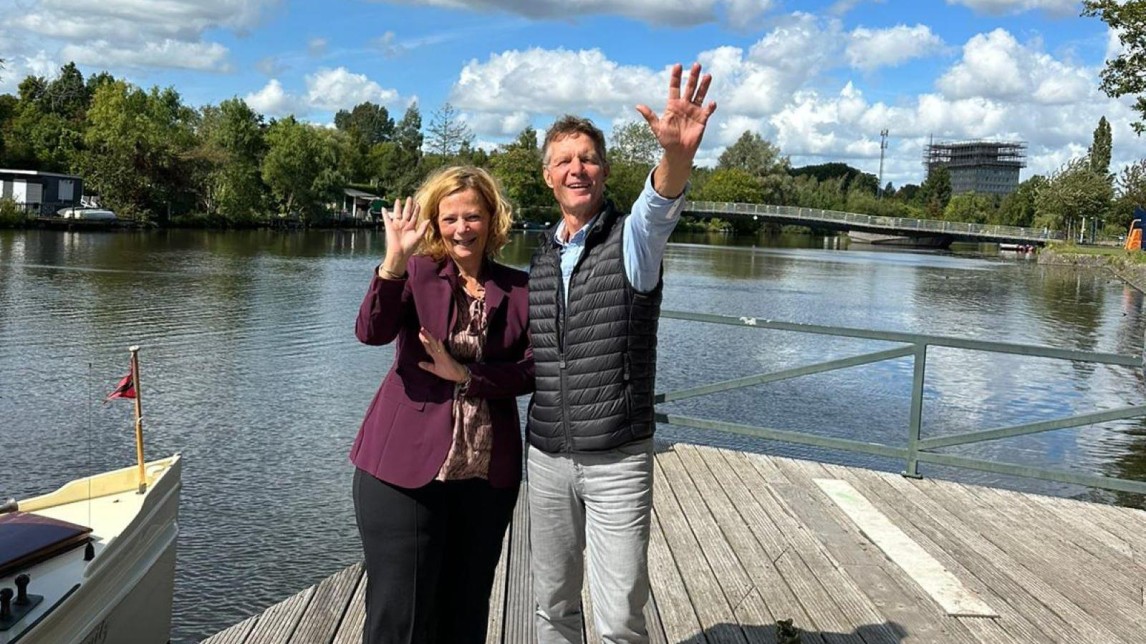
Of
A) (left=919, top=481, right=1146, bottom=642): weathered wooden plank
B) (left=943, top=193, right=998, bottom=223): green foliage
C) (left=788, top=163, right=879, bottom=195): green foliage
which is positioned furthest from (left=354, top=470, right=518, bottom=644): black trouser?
(left=788, top=163, right=879, bottom=195): green foliage

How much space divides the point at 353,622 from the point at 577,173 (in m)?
2.23

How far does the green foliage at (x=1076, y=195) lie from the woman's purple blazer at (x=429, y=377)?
77.9m

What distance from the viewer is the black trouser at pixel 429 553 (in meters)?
2.73

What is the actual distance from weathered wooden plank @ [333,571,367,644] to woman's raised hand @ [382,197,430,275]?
1.61 m

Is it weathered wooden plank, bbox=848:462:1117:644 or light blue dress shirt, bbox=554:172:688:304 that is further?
weathered wooden plank, bbox=848:462:1117:644

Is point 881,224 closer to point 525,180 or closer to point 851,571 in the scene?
point 525,180

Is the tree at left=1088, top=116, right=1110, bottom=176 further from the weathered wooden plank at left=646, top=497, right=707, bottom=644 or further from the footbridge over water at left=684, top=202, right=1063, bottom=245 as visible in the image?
the weathered wooden plank at left=646, top=497, right=707, bottom=644

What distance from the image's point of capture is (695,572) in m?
4.52

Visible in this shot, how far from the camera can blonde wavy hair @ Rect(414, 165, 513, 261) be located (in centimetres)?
286

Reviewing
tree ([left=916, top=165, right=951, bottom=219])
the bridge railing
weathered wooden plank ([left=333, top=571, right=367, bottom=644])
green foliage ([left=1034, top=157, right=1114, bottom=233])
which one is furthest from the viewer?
tree ([left=916, top=165, right=951, bottom=219])

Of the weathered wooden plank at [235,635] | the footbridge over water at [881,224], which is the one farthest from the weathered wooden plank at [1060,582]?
the footbridge over water at [881,224]

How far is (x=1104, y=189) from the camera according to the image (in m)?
70.4

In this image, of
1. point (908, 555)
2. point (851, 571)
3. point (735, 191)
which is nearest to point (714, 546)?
point (851, 571)

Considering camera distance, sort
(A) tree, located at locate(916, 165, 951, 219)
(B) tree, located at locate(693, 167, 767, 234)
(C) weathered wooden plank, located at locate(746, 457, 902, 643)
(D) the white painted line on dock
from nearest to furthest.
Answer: (C) weathered wooden plank, located at locate(746, 457, 902, 643) < (D) the white painted line on dock < (B) tree, located at locate(693, 167, 767, 234) < (A) tree, located at locate(916, 165, 951, 219)
